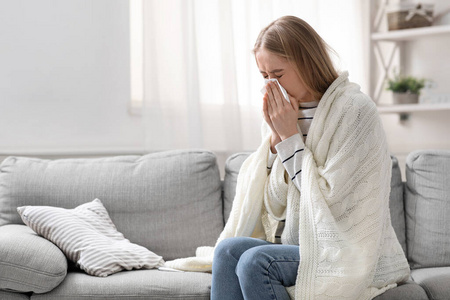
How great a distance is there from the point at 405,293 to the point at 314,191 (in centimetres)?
41

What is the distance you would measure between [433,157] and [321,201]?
86 cm

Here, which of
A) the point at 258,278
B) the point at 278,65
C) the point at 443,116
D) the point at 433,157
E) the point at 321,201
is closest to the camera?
the point at 258,278

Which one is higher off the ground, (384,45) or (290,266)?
(384,45)

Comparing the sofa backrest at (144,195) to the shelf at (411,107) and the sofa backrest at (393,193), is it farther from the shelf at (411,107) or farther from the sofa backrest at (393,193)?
the shelf at (411,107)

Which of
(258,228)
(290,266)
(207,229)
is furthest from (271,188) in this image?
(207,229)

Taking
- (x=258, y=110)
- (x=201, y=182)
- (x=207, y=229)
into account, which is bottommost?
(x=207, y=229)

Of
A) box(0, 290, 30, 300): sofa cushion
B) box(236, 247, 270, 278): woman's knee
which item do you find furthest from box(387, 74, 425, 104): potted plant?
box(0, 290, 30, 300): sofa cushion

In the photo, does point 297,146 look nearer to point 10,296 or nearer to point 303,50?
point 303,50

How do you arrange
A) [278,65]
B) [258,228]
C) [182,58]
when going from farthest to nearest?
[182,58]
[258,228]
[278,65]

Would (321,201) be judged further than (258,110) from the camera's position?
No

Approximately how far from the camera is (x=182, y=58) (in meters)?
3.01

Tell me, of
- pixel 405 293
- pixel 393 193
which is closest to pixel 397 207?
pixel 393 193

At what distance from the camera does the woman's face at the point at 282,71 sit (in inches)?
74.8

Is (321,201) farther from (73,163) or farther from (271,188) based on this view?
(73,163)
